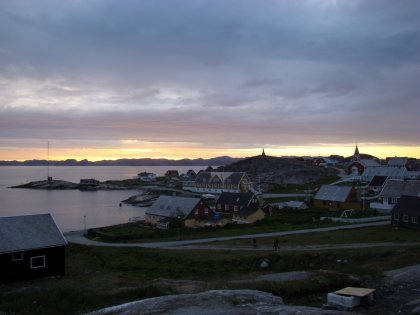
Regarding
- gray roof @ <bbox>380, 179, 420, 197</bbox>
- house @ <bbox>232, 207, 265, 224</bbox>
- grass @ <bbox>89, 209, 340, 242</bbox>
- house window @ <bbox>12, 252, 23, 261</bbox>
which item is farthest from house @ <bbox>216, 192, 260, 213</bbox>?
house window @ <bbox>12, 252, 23, 261</bbox>

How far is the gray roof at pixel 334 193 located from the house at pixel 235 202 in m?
10.9

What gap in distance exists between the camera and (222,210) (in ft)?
240

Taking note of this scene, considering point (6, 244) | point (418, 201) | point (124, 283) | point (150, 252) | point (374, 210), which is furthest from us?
point (374, 210)

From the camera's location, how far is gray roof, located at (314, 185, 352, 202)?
228ft

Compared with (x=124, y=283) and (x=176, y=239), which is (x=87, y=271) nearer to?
(x=124, y=283)

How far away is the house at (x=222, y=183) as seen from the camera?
105 metres

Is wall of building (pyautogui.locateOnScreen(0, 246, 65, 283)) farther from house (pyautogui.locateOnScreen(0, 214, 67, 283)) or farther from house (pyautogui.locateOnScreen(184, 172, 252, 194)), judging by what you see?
house (pyautogui.locateOnScreen(184, 172, 252, 194))

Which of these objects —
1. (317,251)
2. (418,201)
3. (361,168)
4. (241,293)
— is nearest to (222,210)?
(418,201)

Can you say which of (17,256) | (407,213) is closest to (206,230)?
(407,213)

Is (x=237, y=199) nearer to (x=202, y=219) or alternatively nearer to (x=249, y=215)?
(x=249, y=215)

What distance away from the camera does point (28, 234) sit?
102 ft

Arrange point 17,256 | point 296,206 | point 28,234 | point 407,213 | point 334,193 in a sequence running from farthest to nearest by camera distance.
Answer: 1. point 334,193
2. point 296,206
3. point 407,213
4. point 28,234
5. point 17,256

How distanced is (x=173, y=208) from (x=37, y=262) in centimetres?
3387

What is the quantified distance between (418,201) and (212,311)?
131ft
